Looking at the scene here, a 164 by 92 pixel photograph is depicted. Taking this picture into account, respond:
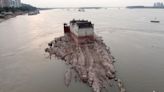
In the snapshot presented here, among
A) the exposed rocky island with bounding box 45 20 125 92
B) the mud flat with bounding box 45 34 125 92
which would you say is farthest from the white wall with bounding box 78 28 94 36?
the mud flat with bounding box 45 34 125 92

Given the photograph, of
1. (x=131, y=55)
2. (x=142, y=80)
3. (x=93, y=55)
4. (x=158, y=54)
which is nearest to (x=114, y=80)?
(x=142, y=80)

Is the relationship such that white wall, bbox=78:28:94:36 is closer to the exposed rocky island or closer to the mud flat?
the exposed rocky island

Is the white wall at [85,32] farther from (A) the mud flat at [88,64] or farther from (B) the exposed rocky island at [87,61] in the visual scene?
(A) the mud flat at [88,64]

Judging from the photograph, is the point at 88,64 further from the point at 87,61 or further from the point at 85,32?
the point at 85,32

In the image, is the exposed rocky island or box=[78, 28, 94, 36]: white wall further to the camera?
box=[78, 28, 94, 36]: white wall

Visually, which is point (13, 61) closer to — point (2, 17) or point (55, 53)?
point (55, 53)

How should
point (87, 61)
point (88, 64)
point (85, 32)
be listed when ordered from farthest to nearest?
point (85, 32)
point (87, 61)
point (88, 64)

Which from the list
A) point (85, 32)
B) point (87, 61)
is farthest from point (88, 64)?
point (85, 32)

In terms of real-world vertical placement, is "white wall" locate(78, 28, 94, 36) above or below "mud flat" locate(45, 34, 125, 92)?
above
